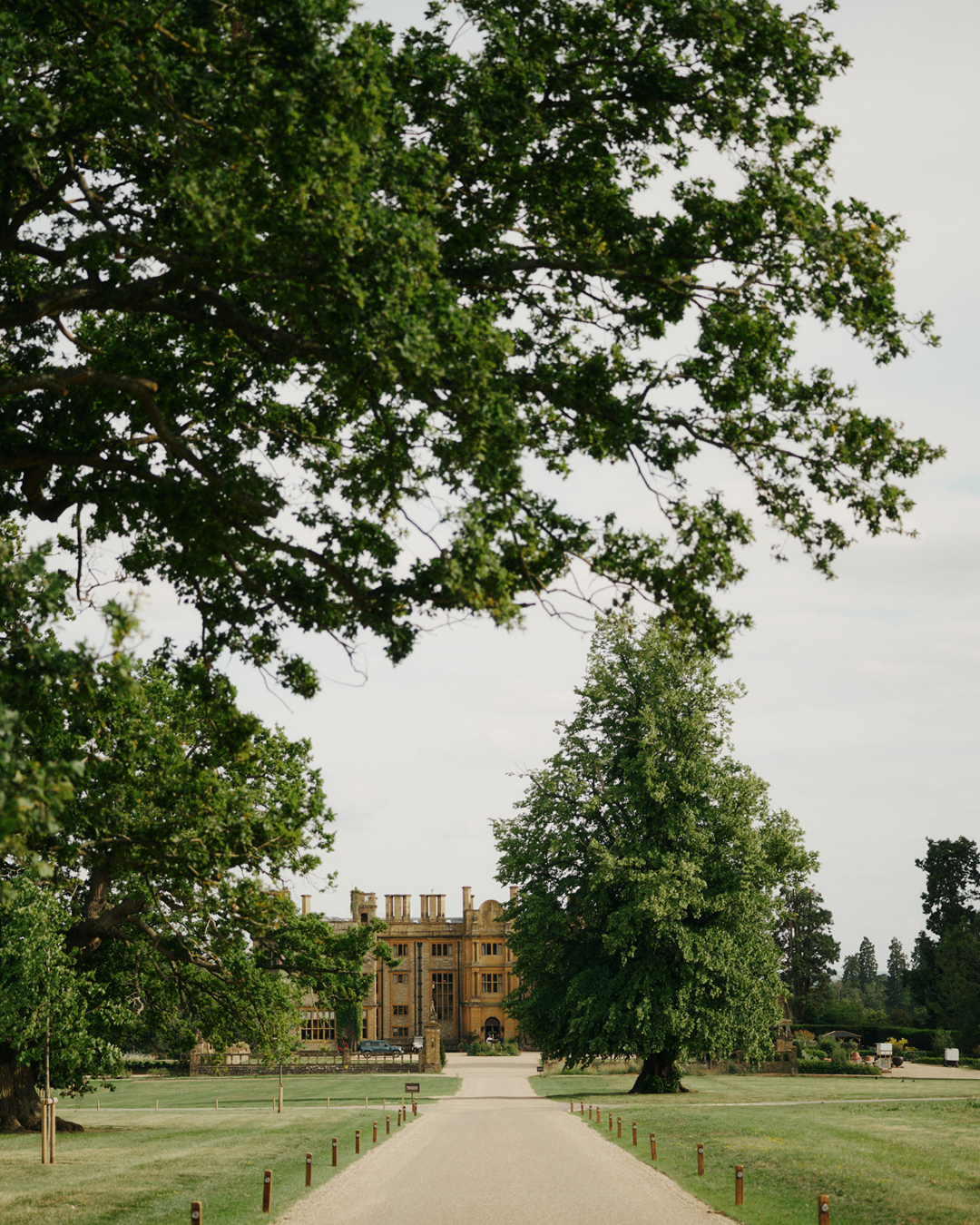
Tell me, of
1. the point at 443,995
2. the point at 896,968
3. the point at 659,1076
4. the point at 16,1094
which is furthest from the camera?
the point at 896,968

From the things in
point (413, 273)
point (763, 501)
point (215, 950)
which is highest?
point (413, 273)

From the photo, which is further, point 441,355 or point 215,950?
point 215,950

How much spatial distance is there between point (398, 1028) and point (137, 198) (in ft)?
293

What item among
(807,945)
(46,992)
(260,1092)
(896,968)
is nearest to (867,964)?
(896,968)

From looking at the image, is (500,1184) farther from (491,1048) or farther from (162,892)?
(491,1048)

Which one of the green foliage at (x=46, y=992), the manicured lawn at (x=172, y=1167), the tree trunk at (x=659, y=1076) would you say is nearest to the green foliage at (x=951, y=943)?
the tree trunk at (x=659, y=1076)

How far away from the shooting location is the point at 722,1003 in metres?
35.3

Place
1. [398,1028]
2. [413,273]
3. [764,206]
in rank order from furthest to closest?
[398,1028]
[764,206]
[413,273]

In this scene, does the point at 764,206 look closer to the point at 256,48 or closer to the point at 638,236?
the point at 638,236

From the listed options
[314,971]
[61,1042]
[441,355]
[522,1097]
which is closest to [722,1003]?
[522,1097]

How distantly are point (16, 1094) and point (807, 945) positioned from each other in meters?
78.7

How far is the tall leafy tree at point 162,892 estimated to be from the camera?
13.1 meters

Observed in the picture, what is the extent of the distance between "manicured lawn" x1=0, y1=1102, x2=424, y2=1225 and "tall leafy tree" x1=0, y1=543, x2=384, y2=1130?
214cm

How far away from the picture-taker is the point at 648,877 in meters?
34.8
